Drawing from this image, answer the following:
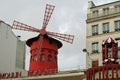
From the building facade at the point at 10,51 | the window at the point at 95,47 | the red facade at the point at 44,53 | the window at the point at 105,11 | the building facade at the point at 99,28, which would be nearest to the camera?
the building facade at the point at 99,28

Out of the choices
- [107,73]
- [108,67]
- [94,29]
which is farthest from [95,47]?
[107,73]

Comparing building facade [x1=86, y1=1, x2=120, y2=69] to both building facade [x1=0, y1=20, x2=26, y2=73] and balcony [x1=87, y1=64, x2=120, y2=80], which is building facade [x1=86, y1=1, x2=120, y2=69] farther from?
building facade [x1=0, y1=20, x2=26, y2=73]

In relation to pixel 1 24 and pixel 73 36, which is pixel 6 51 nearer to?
pixel 1 24

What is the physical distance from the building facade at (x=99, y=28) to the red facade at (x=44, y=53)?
308 inches

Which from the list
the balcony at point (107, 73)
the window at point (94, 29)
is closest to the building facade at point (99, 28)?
the window at point (94, 29)

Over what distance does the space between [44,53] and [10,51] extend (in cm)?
459

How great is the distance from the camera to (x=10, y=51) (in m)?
45.2

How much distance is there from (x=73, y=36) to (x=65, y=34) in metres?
0.97

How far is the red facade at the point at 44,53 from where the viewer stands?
137 feet

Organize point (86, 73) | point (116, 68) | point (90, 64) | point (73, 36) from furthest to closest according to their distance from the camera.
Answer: point (73, 36)
point (90, 64)
point (86, 73)
point (116, 68)

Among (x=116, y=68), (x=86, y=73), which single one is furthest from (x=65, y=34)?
(x=116, y=68)

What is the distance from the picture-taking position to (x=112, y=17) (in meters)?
35.0

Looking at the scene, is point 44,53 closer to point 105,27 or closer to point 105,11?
point 105,27

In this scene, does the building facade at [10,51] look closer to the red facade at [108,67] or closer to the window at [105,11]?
the window at [105,11]
